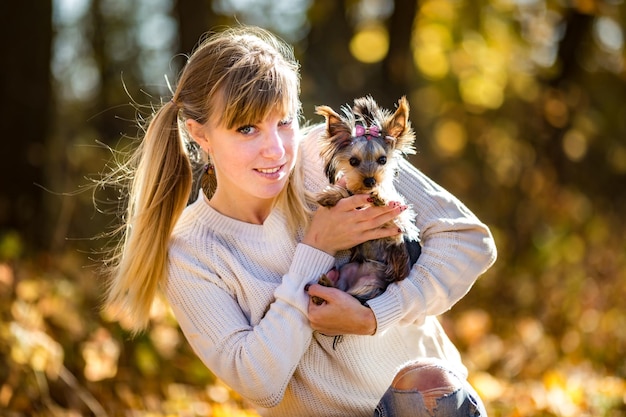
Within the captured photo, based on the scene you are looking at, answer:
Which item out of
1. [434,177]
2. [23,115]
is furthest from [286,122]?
[434,177]

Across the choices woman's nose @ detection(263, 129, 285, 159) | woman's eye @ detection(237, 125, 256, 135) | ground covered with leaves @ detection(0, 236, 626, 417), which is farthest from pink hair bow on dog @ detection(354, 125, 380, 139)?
ground covered with leaves @ detection(0, 236, 626, 417)

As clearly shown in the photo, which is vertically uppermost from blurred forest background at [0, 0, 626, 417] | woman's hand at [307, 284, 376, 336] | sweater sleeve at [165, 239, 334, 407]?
woman's hand at [307, 284, 376, 336]

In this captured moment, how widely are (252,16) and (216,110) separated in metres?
9.55

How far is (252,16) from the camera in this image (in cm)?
1262

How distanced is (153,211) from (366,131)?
3.44 feet

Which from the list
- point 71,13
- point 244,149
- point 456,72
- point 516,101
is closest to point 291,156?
point 244,149

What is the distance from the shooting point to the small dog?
3105mm

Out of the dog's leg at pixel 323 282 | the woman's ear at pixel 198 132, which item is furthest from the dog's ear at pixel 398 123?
the woman's ear at pixel 198 132

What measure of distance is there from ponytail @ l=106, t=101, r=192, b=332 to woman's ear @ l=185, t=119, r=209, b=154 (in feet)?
0.43

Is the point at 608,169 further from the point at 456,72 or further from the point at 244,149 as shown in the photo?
the point at 244,149

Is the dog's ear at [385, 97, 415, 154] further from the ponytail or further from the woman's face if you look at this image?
the ponytail

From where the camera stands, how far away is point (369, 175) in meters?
3.13

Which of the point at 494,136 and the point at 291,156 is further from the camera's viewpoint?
the point at 494,136

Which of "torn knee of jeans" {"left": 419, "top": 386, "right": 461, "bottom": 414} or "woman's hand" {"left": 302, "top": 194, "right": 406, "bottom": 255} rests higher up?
"woman's hand" {"left": 302, "top": 194, "right": 406, "bottom": 255}
